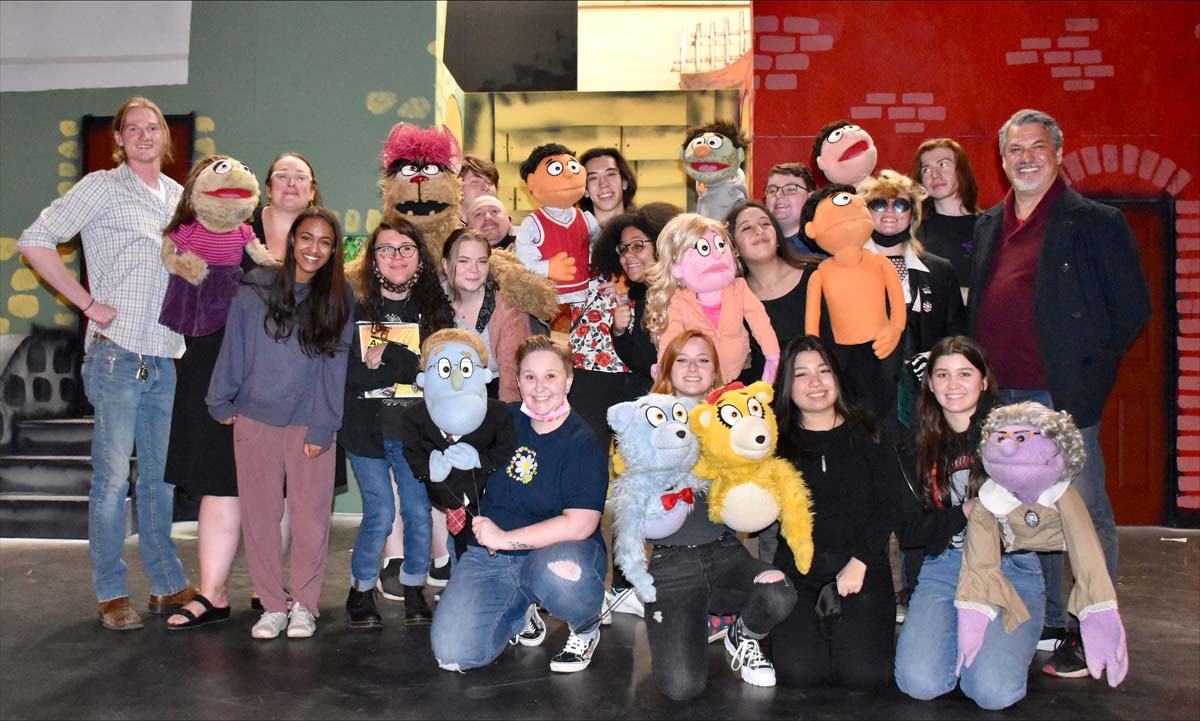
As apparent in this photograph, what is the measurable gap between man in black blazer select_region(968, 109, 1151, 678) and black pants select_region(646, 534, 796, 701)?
3.41 feet

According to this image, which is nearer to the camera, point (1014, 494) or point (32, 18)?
point (1014, 494)

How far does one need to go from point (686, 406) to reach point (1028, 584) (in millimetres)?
1099

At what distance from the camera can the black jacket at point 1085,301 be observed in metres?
3.21

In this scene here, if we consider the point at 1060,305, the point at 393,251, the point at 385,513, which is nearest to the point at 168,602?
the point at 385,513

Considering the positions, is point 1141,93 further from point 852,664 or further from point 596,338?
point 852,664

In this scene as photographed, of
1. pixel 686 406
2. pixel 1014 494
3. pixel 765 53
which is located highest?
pixel 765 53

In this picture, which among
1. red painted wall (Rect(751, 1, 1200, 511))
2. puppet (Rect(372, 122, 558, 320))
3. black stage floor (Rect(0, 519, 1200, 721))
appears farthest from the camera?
red painted wall (Rect(751, 1, 1200, 511))

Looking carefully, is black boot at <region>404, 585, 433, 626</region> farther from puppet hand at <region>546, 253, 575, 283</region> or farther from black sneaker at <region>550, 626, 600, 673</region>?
puppet hand at <region>546, 253, 575, 283</region>

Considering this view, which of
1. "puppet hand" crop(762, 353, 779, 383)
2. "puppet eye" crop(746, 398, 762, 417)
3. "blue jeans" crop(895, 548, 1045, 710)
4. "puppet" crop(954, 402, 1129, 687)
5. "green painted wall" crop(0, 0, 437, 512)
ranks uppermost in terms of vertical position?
"green painted wall" crop(0, 0, 437, 512)

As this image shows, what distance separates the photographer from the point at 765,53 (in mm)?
5504

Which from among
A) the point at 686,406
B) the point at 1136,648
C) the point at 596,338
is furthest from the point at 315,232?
the point at 1136,648

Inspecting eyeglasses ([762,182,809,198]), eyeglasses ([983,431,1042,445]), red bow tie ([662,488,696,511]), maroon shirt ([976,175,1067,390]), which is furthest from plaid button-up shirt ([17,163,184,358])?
maroon shirt ([976,175,1067,390])

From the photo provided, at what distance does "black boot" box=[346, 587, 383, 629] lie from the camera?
3.39 m

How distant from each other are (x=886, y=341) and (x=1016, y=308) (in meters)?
0.44
